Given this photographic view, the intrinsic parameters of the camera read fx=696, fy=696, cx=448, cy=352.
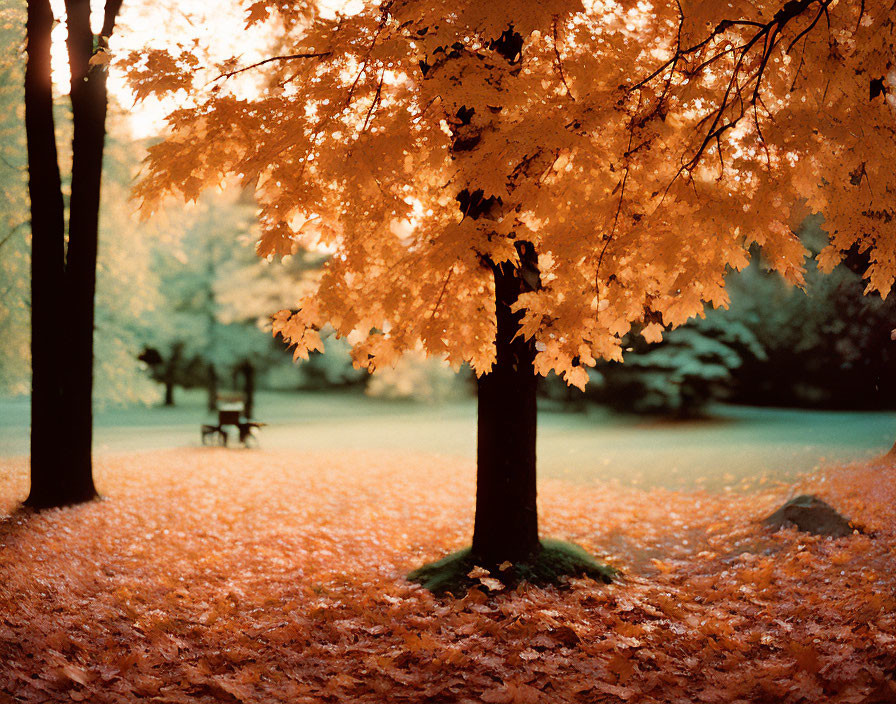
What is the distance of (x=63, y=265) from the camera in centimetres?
873

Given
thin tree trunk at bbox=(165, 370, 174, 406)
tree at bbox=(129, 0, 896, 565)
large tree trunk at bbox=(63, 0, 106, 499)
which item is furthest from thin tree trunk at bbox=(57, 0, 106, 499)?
thin tree trunk at bbox=(165, 370, 174, 406)

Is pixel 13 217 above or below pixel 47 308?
above

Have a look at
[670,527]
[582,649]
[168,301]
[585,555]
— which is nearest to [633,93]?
[582,649]

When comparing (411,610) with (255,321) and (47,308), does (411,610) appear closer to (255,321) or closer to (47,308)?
(47,308)

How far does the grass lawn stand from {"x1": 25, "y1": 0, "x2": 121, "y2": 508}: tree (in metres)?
8.14

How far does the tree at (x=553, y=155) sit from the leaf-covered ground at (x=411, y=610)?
6.50 ft

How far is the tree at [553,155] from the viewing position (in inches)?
174

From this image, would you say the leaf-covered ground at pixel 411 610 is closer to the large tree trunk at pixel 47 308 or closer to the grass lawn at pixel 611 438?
the large tree trunk at pixel 47 308

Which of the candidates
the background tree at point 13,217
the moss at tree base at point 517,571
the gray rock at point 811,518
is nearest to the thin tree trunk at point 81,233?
the background tree at point 13,217

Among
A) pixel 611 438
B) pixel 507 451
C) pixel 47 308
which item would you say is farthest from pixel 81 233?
pixel 611 438

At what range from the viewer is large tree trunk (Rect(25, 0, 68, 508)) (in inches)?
332

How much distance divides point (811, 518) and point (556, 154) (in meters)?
5.47

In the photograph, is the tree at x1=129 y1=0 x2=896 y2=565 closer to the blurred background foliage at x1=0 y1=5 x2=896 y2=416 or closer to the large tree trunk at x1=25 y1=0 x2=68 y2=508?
the blurred background foliage at x1=0 y1=5 x2=896 y2=416

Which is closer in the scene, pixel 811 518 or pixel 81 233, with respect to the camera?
pixel 811 518
